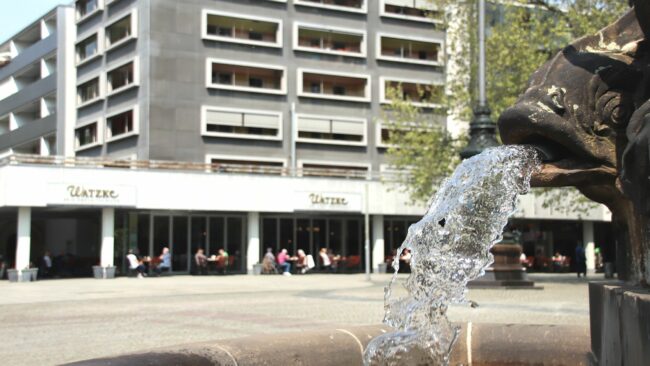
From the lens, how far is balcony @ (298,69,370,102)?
164 feet

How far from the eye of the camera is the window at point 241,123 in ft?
154

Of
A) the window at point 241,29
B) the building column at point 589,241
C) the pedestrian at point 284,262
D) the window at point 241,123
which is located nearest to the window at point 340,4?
the window at point 241,29

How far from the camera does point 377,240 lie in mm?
42719

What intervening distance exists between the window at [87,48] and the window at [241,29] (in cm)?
774

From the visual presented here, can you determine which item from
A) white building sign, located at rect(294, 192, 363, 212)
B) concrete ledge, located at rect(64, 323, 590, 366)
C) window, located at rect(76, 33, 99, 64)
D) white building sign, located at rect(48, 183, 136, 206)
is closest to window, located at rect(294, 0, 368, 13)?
window, located at rect(76, 33, 99, 64)

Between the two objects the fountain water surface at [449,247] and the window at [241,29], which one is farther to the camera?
the window at [241,29]

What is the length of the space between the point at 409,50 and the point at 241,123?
505 inches

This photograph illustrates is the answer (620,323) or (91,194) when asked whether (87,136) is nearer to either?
(91,194)

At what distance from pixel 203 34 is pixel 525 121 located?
145ft

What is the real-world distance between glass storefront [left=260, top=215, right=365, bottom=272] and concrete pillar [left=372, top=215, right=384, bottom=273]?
122 cm

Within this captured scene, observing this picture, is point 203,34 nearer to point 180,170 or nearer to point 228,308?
point 180,170

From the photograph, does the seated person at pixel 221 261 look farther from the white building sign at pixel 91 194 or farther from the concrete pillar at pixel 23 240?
the concrete pillar at pixel 23 240

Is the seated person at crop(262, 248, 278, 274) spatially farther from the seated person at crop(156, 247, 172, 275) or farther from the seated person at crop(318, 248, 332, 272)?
the seated person at crop(156, 247, 172, 275)

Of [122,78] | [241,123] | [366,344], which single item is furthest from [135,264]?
[366,344]
